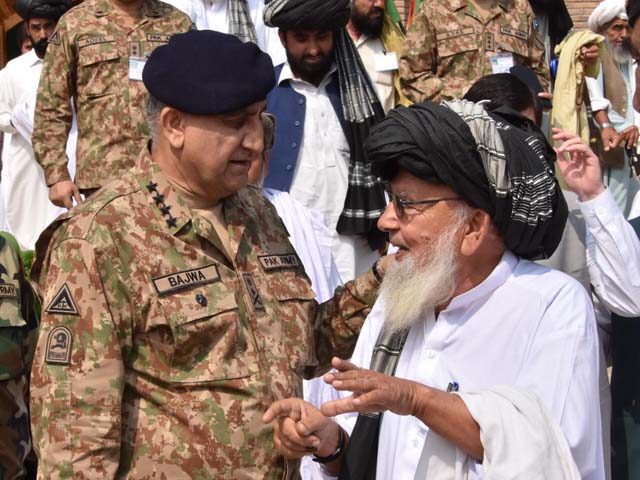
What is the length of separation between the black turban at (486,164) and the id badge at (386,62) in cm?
386

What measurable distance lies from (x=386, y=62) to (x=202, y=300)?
13.5 ft

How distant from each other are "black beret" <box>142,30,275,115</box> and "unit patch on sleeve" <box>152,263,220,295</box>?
43cm

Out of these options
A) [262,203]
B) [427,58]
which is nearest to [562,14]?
[427,58]

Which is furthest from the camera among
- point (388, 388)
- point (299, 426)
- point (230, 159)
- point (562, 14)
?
point (562, 14)

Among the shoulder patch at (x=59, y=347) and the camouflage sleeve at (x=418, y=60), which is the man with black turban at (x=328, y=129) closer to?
the camouflage sleeve at (x=418, y=60)

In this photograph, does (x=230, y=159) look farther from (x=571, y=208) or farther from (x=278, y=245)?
(x=571, y=208)

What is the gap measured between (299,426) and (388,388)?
33 centimetres

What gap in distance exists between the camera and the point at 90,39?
5496mm

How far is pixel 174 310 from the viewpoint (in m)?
2.74

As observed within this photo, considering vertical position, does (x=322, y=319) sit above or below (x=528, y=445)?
below

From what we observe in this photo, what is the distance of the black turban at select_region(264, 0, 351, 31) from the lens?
5.50m

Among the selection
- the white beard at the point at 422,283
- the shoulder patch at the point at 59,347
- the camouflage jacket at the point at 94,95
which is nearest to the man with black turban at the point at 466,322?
the white beard at the point at 422,283

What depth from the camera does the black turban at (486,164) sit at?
2689 mm

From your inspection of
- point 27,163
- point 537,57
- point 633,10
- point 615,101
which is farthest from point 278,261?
point 615,101
